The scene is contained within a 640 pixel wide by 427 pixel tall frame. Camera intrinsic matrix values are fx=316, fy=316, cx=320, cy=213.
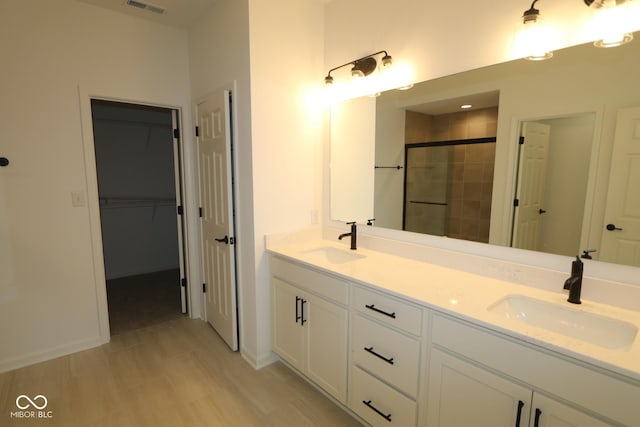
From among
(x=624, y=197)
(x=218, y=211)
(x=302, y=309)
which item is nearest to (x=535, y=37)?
(x=624, y=197)

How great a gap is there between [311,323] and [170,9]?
269 centimetres

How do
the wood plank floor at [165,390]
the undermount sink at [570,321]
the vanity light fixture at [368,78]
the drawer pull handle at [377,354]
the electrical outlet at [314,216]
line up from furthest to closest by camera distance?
the electrical outlet at [314,216] → the vanity light fixture at [368,78] → the wood plank floor at [165,390] → the drawer pull handle at [377,354] → the undermount sink at [570,321]

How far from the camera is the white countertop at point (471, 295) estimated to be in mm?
1003

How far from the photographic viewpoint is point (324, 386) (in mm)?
1989

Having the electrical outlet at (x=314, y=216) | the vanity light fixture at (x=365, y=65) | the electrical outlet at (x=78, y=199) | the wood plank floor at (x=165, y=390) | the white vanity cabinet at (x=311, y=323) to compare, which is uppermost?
the vanity light fixture at (x=365, y=65)

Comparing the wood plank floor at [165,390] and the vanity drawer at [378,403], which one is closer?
the vanity drawer at [378,403]

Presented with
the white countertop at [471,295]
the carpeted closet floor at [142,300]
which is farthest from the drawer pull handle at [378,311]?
the carpeted closet floor at [142,300]

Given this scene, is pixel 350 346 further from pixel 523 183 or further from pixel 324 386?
pixel 523 183

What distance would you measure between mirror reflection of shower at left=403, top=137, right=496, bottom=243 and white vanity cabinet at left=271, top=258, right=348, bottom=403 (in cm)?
73

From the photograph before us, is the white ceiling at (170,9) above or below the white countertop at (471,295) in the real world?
above

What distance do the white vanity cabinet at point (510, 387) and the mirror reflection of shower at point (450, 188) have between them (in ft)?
2.37

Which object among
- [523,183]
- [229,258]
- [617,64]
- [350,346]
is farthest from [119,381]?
[617,64]

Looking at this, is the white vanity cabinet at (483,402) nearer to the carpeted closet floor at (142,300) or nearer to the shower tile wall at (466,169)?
the shower tile wall at (466,169)

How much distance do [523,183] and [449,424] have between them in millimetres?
1226
